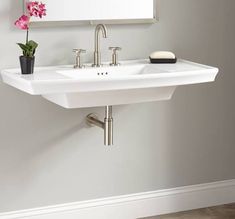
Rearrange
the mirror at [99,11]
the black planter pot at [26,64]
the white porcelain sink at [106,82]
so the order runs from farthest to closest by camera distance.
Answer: the mirror at [99,11]
the black planter pot at [26,64]
the white porcelain sink at [106,82]

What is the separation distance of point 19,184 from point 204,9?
55.4 inches

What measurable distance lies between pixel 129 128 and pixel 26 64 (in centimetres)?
79

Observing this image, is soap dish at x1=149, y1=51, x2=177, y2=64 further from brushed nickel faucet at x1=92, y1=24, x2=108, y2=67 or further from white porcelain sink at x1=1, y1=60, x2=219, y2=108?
brushed nickel faucet at x1=92, y1=24, x2=108, y2=67

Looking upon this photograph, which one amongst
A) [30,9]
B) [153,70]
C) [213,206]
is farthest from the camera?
Result: [213,206]

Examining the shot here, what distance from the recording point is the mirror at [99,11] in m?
3.17

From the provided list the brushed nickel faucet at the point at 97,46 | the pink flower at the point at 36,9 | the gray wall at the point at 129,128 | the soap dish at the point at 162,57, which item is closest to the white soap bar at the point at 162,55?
the soap dish at the point at 162,57

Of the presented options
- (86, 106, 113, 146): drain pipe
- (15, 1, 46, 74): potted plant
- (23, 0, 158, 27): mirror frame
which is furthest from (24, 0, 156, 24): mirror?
(86, 106, 113, 146): drain pipe

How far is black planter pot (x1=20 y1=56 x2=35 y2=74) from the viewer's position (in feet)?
9.77

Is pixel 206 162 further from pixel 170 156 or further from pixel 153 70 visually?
pixel 153 70

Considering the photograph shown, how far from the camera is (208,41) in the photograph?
11.8ft

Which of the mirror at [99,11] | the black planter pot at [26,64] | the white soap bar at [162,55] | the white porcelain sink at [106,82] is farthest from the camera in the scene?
the white soap bar at [162,55]

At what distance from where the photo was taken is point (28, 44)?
3.02 meters

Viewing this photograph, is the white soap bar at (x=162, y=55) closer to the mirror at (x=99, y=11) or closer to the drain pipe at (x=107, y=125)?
the mirror at (x=99, y=11)

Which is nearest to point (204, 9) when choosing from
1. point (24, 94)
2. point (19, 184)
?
point (24, 94)
